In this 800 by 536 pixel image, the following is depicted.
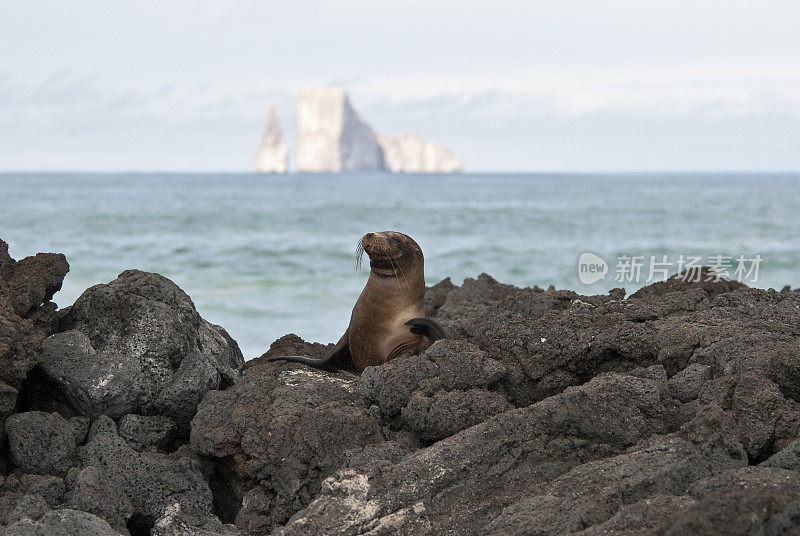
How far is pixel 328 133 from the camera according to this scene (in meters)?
111

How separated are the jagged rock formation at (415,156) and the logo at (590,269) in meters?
102

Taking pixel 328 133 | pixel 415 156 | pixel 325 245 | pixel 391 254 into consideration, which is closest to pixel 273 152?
pixel 328 133

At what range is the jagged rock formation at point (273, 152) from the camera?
112750 mm

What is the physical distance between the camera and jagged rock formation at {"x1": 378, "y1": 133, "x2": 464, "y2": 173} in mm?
119062

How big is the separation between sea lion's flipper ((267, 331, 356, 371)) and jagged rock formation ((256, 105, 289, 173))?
110077mm

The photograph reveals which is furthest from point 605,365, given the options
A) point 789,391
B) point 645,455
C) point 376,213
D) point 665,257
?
point 376,213

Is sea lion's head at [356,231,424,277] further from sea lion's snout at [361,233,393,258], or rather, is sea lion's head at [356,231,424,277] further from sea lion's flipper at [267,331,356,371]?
sea lion's flipper at [267,331,356,371]

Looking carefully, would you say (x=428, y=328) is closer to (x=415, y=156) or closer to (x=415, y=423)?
(x=415, y=423)

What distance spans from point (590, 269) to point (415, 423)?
477 inches

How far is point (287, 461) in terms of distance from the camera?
3.29 meters

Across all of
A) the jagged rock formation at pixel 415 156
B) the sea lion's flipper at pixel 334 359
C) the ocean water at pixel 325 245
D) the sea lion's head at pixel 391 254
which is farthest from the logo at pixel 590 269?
the jagged rock formation at pixel 415 156

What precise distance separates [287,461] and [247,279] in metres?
10.7

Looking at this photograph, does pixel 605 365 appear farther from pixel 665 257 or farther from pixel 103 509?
pixel 665 257

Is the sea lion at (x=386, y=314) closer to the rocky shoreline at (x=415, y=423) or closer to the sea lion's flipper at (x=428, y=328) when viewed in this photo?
the sea lion's flipper at (x=428, y=328)
